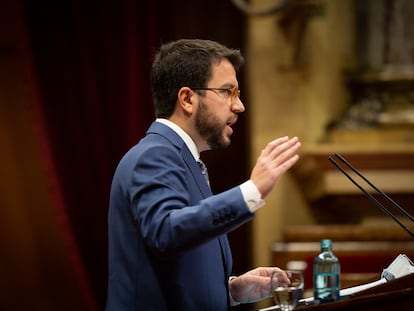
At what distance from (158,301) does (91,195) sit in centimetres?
232

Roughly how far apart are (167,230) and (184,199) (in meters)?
0.11

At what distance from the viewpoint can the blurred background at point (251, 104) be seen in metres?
3.85

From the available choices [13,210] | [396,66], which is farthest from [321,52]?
[13,210]

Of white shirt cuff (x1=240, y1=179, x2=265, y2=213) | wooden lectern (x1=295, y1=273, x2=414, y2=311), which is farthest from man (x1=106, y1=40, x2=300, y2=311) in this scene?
wooden lectern (x1=295, y1=273, x2=414, y2=311)

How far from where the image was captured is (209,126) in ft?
6.06

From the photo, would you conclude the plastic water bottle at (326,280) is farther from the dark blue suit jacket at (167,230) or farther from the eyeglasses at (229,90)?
the eyeglasses at (229,90)

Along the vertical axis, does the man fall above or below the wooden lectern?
above

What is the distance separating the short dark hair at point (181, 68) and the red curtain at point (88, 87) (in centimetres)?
202

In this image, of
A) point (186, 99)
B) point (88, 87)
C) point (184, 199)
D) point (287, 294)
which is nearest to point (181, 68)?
point (186, 99)

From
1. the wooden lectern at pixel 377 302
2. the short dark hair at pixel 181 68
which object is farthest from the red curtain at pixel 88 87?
the wooden lectern at pixel 377 302

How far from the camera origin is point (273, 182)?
5.22 ft

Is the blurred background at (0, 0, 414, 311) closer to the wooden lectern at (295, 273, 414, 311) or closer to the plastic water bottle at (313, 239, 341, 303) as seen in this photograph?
the plastic water bottle at (313, 239, 341, 303)

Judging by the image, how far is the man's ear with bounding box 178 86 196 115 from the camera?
183cm

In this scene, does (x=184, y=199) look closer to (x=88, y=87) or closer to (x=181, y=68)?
(x=181, y=68)
